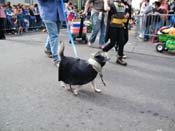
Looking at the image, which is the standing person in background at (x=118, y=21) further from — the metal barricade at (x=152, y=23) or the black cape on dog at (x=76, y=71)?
the metal barricade at (x=152, y=23)

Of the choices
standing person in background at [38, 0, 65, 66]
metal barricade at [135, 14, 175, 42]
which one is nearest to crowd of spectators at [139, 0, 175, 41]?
metal barricade at [135, 14, 175, 42]

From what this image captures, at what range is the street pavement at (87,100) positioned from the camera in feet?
11.3

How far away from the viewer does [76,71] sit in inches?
168

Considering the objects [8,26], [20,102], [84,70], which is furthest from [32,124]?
[8,26]

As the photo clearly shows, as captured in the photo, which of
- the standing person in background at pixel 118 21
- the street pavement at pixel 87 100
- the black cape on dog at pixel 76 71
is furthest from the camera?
the standing person in background at pixel 118 21

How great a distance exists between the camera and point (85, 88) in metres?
4.73

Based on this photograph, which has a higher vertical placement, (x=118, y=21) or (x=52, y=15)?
(x=52, y=15)

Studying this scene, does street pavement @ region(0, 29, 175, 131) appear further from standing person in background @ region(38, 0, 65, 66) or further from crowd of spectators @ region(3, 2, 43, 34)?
crowd of spectators @ region(3, 2, 43, 34)

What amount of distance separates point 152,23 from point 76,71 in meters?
7.80

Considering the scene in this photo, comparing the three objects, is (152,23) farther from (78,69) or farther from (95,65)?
(78,69)

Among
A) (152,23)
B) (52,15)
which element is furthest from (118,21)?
(152,23)

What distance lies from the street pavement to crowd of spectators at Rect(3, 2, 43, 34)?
750 centimetres

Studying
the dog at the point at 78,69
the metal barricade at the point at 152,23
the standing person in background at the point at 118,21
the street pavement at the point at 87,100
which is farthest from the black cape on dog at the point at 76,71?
the metal barricade at the point at 152,23

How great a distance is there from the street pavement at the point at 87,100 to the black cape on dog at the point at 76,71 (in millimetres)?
249
